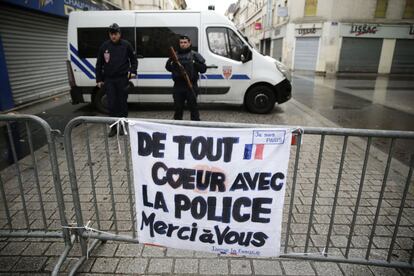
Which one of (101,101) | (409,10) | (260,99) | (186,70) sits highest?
(409,10)

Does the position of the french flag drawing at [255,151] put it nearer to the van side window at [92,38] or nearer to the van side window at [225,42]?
the van side window at [225,42]

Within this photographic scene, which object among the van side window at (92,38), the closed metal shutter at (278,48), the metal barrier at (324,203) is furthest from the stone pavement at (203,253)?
the closed metal shutter at (278,48)

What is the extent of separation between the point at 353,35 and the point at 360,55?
1.68 meters

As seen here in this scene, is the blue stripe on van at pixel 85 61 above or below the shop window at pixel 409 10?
below

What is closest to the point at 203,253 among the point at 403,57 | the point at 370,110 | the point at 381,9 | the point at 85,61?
the point at 85,61

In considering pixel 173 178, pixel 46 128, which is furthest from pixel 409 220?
pixel 46 128

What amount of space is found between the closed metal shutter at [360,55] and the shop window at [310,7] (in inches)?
128

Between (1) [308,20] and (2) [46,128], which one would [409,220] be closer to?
(2) [46,128]

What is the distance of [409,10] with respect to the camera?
21.7 metres

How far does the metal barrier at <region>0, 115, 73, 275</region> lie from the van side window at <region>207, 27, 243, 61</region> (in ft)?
16.3

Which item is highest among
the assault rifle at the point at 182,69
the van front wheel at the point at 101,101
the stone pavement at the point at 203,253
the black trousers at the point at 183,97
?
the assault rifle at the point at 182,69

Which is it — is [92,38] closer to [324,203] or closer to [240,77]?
[240,77]

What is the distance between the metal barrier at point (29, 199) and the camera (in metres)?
2.38

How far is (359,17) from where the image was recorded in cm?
2180
